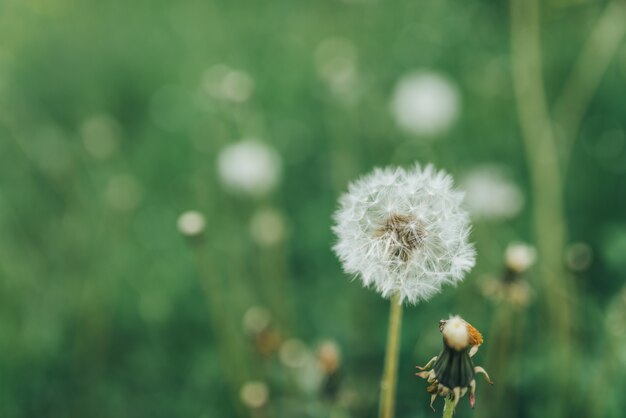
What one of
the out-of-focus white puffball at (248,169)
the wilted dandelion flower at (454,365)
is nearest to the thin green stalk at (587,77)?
the out-of-focus white puffball at (248,169)

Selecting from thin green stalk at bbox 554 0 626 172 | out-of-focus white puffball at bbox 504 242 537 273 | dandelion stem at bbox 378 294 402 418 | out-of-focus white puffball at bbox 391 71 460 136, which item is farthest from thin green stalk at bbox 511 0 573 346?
dandelion stem at bbox 378 294 402 418

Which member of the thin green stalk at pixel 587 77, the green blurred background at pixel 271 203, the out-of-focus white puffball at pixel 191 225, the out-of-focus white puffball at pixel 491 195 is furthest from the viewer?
the thin green stalk at pixel 587 77

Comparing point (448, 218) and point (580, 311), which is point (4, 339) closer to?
point (448, 218)

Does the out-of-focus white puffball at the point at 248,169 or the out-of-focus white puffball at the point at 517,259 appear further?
the out-of-focus white puffball at the point at 248,169

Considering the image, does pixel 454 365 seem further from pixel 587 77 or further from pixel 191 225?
pixel 587 77

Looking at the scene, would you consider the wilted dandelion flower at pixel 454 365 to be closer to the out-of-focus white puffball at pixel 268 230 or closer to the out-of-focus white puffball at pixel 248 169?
the out-of-focus white puffball at pixel 268 230

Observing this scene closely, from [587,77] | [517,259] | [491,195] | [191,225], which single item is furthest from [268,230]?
[587,77]
